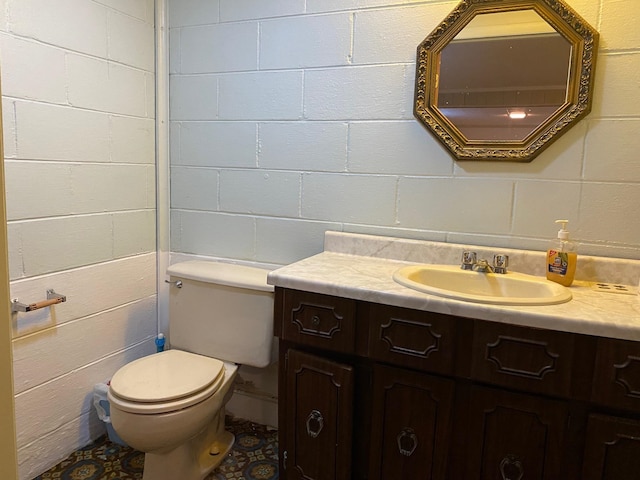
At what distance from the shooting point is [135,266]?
7.27 ft

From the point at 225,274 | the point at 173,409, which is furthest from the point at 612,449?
the point at 225,274

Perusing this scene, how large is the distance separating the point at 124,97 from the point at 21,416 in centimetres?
136

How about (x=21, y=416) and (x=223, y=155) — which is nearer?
(x=21, y=416)

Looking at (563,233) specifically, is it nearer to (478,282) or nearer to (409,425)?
(478,282)

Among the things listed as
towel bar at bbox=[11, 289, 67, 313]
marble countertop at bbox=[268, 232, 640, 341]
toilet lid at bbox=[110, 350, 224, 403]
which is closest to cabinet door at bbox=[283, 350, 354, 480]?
marble countertop at bbox=[268, 232, 640, 341]

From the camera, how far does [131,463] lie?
6.31ft

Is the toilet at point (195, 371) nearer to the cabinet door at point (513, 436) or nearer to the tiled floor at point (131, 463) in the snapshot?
the tiled floor at point (131, 463)

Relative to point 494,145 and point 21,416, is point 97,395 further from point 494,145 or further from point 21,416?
point 494,145

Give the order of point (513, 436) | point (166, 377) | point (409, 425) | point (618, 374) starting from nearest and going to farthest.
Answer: point (618, 374) → point (513, 436) → point (409, 425) → point (166, 377)

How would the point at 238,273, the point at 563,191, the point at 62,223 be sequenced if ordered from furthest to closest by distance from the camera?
the point at 238,273 → the point at 62,223 → the point at 563,191

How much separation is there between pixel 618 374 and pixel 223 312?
1396 mm

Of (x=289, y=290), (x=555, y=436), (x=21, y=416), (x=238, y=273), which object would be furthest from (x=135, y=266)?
(x=555, y=436)

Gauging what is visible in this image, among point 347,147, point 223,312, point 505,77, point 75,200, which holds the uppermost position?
point 505,77

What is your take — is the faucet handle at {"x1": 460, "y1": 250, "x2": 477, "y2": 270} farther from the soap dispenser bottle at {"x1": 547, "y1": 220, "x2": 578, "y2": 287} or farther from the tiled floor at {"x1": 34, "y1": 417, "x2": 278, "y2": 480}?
the tiled floor at {"x1": 34, "y1": 417, "x2": 278, "y2": 480}
